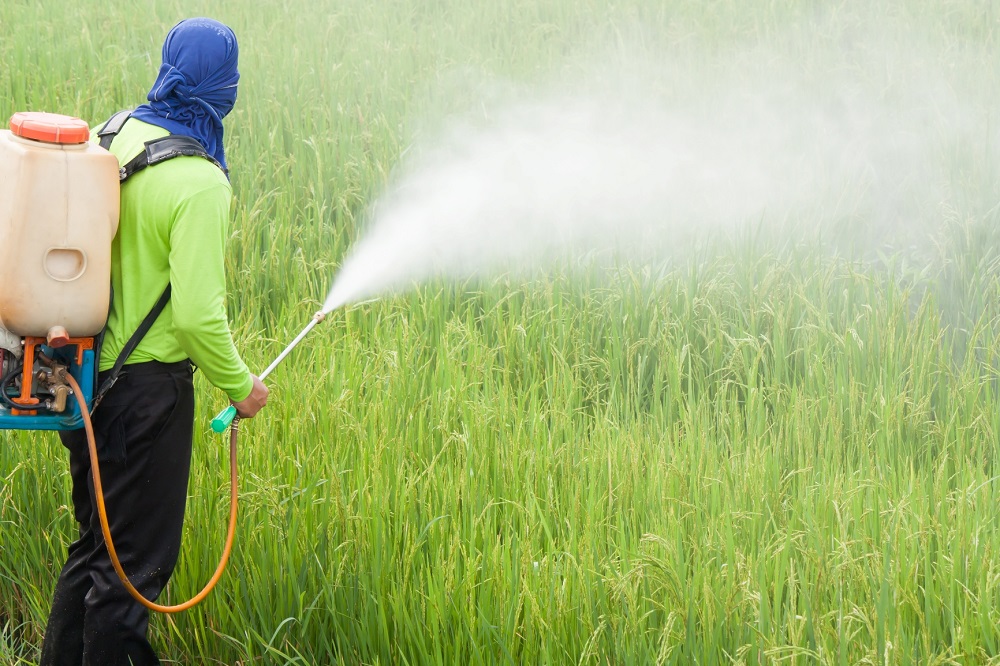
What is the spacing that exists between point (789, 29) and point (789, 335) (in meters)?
4.58

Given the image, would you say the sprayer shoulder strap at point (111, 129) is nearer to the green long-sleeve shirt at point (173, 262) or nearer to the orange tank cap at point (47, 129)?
the green long-sleeve shirt at point (173, 262)

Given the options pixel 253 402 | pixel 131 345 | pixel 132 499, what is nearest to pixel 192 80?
pixel 131 345

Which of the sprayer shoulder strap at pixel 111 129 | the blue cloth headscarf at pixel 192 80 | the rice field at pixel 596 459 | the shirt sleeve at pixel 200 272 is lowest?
the rice field at pixel 596 459

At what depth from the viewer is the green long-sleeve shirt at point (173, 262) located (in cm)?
219

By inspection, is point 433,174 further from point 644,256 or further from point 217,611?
point 217,611

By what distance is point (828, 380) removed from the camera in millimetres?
3400

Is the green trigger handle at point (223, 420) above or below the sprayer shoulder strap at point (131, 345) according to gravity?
below

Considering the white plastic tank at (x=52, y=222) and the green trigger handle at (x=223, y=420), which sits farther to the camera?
the green trigger handle at (x=223, y=420)

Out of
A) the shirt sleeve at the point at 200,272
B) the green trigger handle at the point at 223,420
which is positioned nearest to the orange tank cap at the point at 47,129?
the shirt sleeve at the point at 200,272

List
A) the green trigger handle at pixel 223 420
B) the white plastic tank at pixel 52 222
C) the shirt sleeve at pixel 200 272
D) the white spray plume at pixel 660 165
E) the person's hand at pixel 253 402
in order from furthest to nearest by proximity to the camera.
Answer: the white spray plume at pixel 660 165
the person's hand at pixel 253 402
the green trigger handle at pixel 223 420
the shirt sleeve at pixel 200 272
the white plastic tank at pixel 52 222

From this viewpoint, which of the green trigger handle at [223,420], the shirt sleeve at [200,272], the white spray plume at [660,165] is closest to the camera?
the shirt sleeve at [200,272]

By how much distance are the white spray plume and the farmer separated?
1.15 metres

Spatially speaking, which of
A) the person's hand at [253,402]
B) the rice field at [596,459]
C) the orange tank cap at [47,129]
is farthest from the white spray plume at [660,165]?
the orange tank cap at [47,129]

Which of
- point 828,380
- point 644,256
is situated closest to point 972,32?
point 644,256
